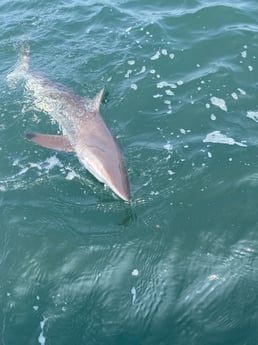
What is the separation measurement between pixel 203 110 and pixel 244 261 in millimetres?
3969

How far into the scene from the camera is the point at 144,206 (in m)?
7.35

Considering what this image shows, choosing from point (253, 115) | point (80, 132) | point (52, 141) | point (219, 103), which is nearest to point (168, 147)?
point (80, 132)

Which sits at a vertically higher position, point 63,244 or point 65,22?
point 65,22

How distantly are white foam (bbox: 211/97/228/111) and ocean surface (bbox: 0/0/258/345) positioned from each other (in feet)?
Answer: 0.07

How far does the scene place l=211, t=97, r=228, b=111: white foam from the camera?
371 inches

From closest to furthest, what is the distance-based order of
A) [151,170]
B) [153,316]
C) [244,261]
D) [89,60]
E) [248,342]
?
1. [248,342]
2. [153,316]
3. [244,261]
4. [151,170]
5. [89,60]

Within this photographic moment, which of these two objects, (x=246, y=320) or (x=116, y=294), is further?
(x=116, y=294)

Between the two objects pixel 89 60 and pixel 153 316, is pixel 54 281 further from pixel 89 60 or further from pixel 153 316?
pixel 89 60

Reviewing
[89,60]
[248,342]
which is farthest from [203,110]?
[248,342]

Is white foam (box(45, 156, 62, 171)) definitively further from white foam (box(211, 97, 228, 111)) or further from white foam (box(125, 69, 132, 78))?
white foam (box(211, 97, 228, 111))

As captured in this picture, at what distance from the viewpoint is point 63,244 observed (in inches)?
276

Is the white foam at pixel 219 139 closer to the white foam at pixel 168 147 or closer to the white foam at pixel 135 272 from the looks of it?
the white foam at pixel 168 147

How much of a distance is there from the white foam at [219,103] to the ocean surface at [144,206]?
22 millimetres

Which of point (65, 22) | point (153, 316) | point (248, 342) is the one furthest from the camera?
point (65, 22)
